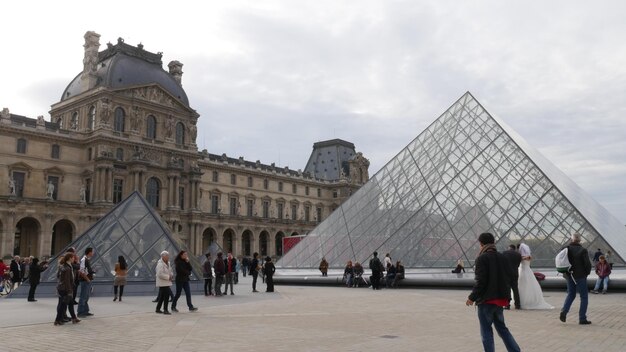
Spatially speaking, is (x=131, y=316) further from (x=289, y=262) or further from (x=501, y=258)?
(x=289, y=262)

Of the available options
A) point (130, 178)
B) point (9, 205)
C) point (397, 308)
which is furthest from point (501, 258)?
point (130, 178)

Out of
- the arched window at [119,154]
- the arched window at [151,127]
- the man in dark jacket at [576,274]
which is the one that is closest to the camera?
the man in dark jacket at [576,274]

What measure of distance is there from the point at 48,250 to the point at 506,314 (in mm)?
39239

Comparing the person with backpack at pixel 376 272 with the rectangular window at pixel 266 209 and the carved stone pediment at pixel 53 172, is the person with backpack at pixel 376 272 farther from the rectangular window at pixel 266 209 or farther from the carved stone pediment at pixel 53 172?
the rectangular window at pixel 266 209

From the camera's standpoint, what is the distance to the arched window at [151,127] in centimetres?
4894

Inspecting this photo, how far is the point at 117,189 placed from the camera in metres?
45.7

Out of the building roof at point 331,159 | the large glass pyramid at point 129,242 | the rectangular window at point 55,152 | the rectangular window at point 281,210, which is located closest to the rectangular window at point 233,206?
the rectangular window at point 281,210

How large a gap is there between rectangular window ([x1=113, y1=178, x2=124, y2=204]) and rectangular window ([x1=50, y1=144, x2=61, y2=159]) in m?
4.93

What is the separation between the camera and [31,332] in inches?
293

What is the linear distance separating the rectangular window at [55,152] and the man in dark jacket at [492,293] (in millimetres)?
45458

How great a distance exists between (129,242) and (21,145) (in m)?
32.5

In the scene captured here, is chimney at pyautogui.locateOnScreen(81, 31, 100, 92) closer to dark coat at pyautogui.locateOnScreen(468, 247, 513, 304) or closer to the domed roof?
the domed roof

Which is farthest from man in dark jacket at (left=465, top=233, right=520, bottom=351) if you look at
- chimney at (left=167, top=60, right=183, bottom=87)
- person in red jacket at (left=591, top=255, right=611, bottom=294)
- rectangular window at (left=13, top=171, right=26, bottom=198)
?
chimney at (left=167, top=60, right=183, bottom=87)

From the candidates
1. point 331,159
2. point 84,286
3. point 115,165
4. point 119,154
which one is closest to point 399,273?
point 84,286
